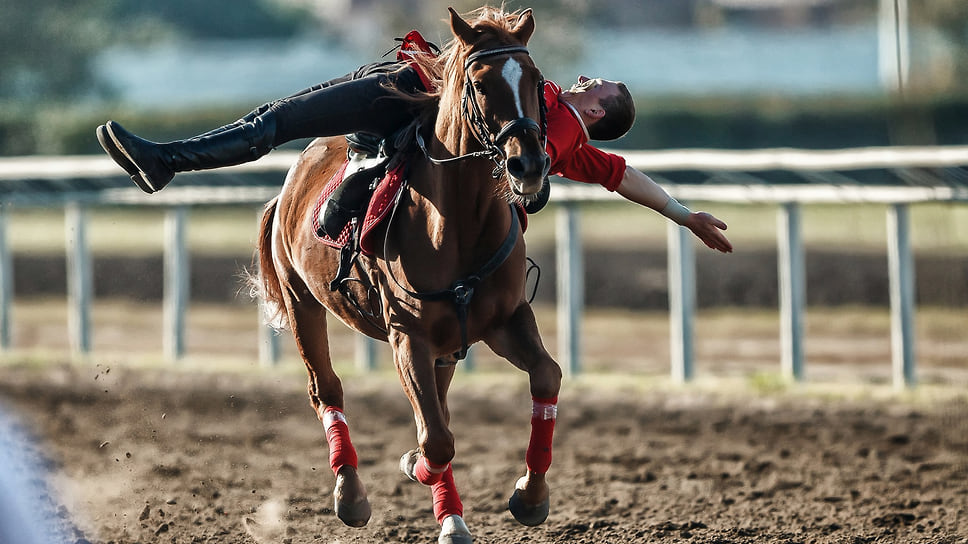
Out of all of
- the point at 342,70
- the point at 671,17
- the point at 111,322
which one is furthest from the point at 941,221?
the point at 671,17

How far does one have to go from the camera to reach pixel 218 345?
1216 centimetres

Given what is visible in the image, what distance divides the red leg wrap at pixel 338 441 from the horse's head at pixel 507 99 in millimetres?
1606

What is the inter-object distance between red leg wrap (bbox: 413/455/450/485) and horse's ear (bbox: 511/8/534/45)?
1521mm

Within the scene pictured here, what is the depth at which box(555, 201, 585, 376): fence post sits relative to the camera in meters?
9.44

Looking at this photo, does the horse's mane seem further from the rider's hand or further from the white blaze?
the rider's hand

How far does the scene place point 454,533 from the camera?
4.81m

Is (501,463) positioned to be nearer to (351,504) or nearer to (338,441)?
(338,441)

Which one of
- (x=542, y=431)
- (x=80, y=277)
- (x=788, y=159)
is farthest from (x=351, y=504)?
(x=80, y=277)

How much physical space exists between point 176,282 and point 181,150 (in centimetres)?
576

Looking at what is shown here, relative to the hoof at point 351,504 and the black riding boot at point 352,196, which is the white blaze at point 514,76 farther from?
the hoof at point 351,504

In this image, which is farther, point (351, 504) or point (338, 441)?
point (338, 441)

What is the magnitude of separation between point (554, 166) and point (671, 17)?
1286 inches

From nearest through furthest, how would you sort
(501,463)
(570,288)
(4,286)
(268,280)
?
(268,280) < (501,463) < (570,288) < (4,286)

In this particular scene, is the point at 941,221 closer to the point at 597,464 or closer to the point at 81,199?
the point at 597,464
